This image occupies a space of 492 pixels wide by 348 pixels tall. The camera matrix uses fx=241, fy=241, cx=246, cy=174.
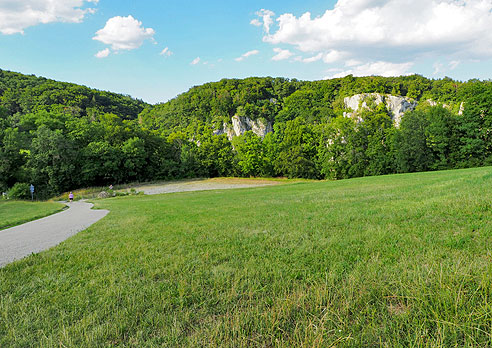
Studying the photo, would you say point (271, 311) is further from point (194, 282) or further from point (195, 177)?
point (195, 177)

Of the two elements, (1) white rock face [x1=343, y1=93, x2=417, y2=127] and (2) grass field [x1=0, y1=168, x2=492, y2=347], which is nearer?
(2) grass field [x1=0, y1=168, x2=492, y2=347]

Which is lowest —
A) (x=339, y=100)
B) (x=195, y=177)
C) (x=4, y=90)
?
(x=195, y=177)

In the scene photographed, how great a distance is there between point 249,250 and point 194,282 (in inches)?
68.6

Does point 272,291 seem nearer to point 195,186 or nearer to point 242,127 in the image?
point 195,186

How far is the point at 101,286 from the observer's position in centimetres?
384

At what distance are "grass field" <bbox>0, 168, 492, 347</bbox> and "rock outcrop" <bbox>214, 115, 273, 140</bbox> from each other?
9814cm

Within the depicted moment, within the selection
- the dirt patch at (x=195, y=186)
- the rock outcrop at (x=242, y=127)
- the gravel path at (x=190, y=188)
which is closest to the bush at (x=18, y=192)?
the dirt patch at (x=195, y=186)

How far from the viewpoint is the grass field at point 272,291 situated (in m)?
2.36

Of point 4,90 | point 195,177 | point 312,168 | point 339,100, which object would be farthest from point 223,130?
point 4,90

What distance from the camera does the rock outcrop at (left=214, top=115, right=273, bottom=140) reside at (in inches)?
4124

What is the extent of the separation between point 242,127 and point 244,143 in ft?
135

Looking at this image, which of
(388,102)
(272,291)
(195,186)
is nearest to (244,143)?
(195,186)

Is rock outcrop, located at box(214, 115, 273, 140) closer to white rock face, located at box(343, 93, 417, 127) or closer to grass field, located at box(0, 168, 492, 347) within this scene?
white rock face, located at box(343, 93, 417, 127)

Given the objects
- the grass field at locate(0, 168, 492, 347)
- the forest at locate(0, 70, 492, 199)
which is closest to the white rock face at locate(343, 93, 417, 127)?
the forest at locate(0, 70, 492, 199)
